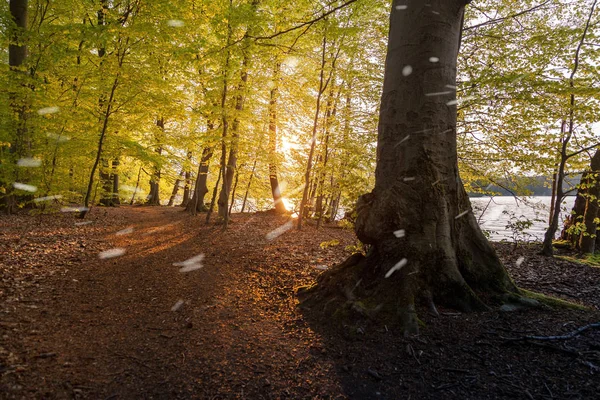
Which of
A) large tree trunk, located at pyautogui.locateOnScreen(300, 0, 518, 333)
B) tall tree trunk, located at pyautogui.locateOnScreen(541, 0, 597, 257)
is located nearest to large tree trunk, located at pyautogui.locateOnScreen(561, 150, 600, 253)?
tall tree trunk, located at pyautogui.locateOnScreen(541, 0, 597, 257)

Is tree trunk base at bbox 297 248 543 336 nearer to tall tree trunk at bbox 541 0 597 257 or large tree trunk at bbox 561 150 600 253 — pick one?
tall tree trunk at bbox 541 0 597 257

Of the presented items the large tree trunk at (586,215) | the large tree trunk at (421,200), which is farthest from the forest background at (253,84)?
the large tree trunk at (421,200)

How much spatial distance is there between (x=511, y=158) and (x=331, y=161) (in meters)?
4.83

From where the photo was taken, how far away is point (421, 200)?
10.5 feet

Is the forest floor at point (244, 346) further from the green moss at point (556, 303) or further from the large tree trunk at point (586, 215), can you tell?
the large tree trunk at point (586, 215)

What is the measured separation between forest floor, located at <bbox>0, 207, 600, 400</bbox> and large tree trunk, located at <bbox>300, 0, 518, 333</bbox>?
38 cm

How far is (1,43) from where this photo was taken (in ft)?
28.1

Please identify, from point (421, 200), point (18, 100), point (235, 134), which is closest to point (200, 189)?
point (235, 134)

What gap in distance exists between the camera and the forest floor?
2.11 meters

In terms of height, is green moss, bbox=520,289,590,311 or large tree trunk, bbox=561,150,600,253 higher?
large tree trunk, bbox=561,150,600,253

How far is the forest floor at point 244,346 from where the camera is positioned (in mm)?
2113

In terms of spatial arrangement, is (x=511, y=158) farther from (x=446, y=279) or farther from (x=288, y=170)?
(x=288, y=170)

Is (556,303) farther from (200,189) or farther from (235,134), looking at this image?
(200,189)

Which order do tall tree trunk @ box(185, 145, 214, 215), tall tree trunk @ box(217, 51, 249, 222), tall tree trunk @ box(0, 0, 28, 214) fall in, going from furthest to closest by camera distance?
1. tall tree trunk @ box(185, 145, 214, 215)
2. tall tree trunk @ box(217, 51, 249, 222)
3. tall tree trunk @ box(0, 0, 28, 214)
